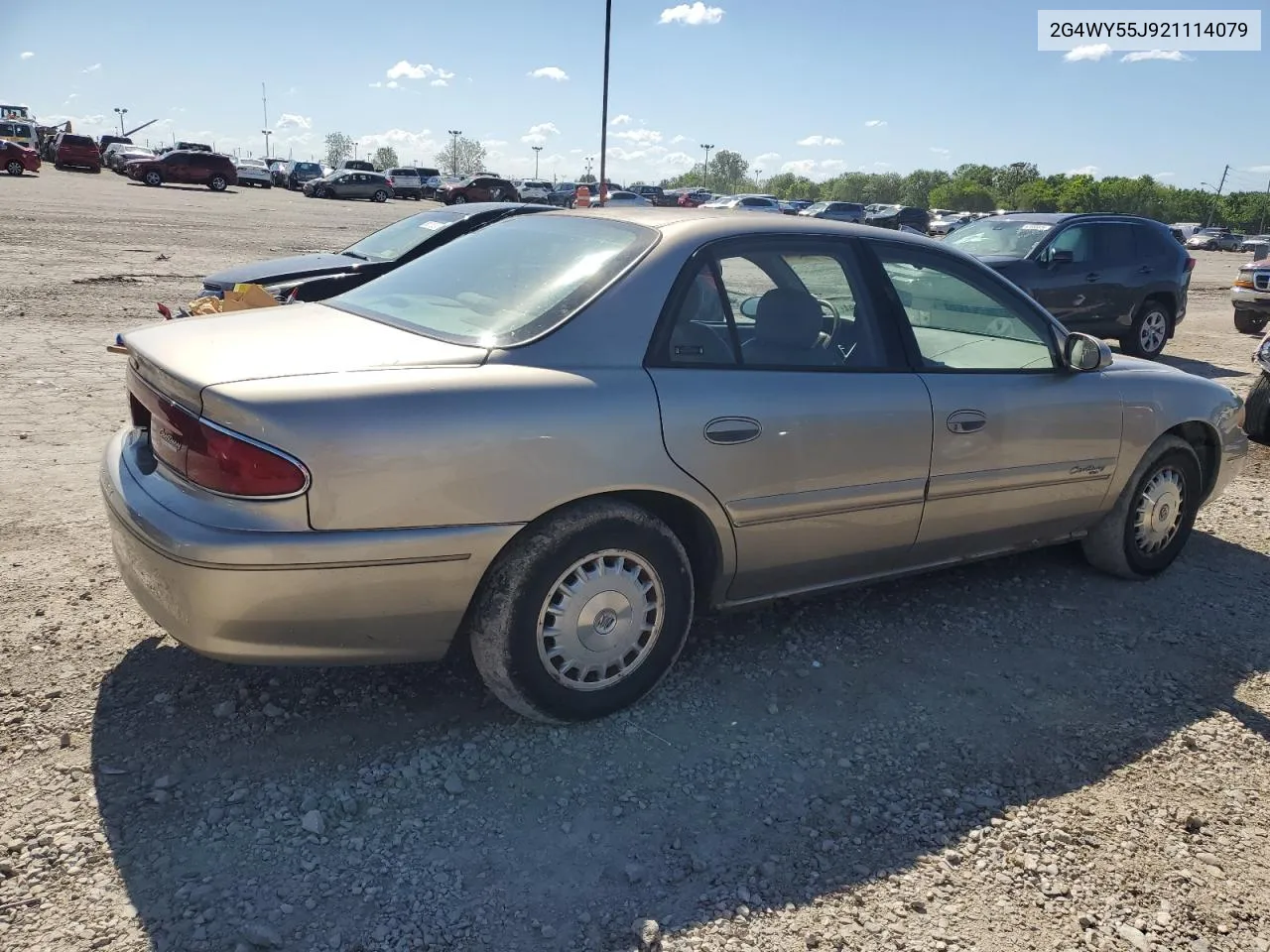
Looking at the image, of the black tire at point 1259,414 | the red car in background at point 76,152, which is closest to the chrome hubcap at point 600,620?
the black tire at point 1259,414

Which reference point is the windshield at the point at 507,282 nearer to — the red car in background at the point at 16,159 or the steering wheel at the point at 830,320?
the steering wheel at the point at 830,320

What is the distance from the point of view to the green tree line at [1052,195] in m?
78.5

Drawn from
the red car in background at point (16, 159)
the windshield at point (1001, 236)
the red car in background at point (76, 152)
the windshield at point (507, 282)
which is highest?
the red car in background at point (76, 152)

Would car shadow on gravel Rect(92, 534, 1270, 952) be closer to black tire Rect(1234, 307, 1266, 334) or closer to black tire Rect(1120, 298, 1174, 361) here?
black tire Rect(1120, 298, 1174, 361)

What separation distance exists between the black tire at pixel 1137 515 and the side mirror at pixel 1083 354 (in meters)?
0.66

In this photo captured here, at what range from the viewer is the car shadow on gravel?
2.38 m

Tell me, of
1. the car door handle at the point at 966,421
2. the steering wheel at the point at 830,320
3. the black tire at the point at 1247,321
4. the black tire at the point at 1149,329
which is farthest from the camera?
the black tire at the point at 1247,321

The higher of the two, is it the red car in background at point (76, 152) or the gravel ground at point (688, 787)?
the red car in background at point (76, 152)

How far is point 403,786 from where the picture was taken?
2.79 meters

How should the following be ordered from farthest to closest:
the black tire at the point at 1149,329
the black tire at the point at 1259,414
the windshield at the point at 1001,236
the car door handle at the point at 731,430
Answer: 1. the black tire at the point at 1149,329
2. the windshield at the point at 1001,236
3. the black tire at the point at 1259,414
4. the car door handle at the point at 731,430

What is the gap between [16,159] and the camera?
38406 millimetres

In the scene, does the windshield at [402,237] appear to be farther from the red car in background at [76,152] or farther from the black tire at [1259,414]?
the red car in background at [76,152]

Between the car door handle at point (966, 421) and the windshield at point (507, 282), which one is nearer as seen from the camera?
the windshield at point (507, 282)

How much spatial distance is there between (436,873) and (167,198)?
121 feet
